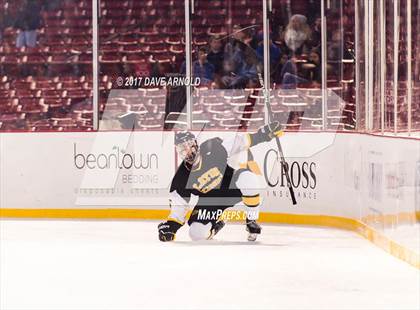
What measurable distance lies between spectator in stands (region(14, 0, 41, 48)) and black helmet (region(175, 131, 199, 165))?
3.90m

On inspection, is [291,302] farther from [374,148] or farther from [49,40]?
[49,40]

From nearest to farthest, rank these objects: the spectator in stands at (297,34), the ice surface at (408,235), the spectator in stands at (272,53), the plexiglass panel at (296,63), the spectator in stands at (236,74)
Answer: the ice surface at (408,235)
the plexiglass panel at (296,63)
the spectator in stands at (297,34)
the spectator in stands at (272,53)
the spectator in stands at (236,74)

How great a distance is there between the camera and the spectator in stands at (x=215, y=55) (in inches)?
530

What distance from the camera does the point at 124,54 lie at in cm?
1394

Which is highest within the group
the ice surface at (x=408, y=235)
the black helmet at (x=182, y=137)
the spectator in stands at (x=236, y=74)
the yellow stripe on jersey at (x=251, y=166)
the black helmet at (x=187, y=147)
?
the spectator in stands at (x=236, y=74)

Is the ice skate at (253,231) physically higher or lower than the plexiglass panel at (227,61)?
lower

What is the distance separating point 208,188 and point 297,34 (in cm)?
260

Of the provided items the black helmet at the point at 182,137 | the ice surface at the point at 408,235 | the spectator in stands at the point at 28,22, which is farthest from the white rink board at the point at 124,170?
the ice surface at the point at 408,235

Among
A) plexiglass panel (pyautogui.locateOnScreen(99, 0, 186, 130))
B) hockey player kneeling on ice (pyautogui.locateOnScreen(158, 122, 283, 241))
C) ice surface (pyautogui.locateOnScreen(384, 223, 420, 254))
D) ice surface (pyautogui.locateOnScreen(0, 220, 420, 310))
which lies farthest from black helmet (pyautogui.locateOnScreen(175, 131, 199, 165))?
plexiglass panel (pyautogui.locateOnScreen(99, 0, 186, 130))

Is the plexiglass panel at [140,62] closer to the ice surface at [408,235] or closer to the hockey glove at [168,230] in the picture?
the hockey glove at [168,230]

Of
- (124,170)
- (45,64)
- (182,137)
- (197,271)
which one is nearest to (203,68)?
(124,170)

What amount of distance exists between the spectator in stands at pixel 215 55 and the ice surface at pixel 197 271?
1.91 m

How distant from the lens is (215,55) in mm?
13500

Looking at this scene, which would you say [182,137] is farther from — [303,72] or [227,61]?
[227,61]
